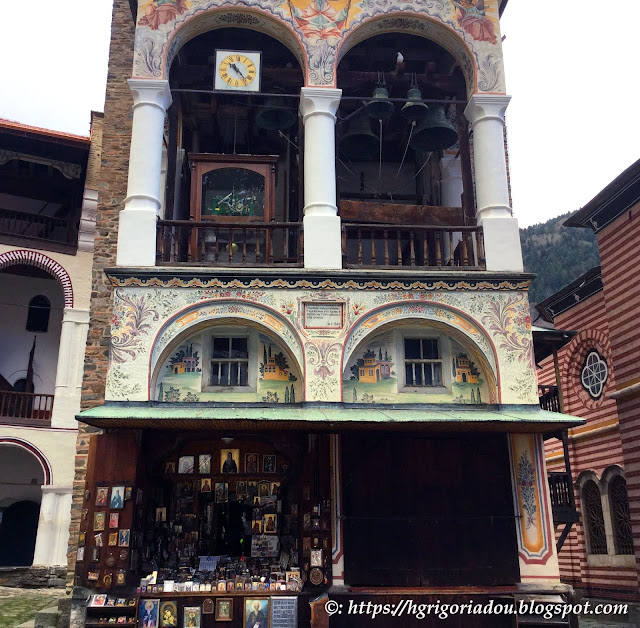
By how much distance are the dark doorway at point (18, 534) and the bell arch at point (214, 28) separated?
15561 mm

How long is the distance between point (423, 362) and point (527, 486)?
2.65 meters

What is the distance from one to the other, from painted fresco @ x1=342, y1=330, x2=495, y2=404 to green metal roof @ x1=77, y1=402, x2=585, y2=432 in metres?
0.39

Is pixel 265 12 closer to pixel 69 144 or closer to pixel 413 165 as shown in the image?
pixel 413 165

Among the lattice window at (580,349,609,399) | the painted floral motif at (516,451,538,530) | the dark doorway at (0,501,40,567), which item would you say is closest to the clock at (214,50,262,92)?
the painted floral motif at (516,451,538,530)

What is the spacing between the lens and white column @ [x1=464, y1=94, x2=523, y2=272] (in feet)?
41.6

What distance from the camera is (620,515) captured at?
18.8m

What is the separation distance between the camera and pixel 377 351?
1262 cm

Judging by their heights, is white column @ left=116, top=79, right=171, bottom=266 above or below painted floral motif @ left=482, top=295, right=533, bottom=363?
above

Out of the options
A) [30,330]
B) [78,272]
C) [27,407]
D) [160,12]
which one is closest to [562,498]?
[160,12]

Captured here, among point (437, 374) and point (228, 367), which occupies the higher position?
point (228, 367)

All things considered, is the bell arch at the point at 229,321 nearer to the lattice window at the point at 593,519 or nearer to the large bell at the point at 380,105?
the large bell at the point at 380,105

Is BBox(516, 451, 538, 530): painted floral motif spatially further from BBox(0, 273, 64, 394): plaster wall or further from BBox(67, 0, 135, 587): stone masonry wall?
BBox(0, 273, 64, 394): plaster wall

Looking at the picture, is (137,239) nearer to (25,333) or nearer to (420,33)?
(420,33)

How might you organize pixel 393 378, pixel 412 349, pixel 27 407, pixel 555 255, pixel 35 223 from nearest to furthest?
pixel 393 378 → pixel 412 349 → pixel 27 407 → pixel 35 223 → pixel 555 255
